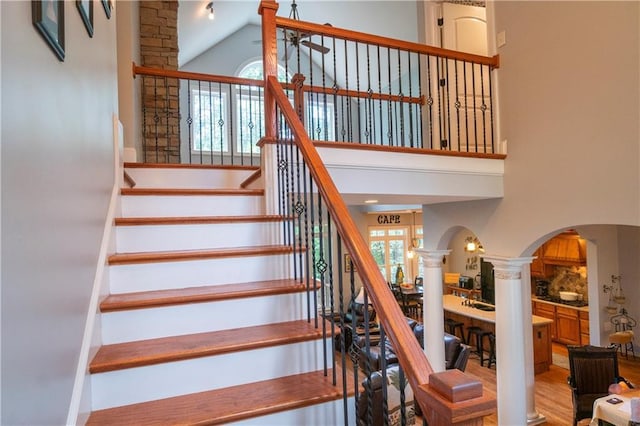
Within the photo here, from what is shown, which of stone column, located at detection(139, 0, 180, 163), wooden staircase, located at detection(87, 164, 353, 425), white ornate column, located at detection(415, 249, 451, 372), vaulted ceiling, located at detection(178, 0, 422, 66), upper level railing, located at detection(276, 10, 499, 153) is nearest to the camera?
wooden staircase, located at detection(87, 164, 353, 425)

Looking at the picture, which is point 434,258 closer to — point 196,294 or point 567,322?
point 196,294

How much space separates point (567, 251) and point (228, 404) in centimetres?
905

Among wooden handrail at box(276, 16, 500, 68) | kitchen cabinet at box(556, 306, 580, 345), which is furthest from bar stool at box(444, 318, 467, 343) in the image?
wooden handrail at box(276, 16, 500, 68)

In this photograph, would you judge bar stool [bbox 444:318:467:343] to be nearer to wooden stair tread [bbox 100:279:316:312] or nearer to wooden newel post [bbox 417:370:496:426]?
wooden stair tread [bbox 100:279:316:312]

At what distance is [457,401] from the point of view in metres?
0.76

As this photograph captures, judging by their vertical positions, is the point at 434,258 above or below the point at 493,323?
above

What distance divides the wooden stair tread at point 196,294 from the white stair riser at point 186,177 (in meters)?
1.65

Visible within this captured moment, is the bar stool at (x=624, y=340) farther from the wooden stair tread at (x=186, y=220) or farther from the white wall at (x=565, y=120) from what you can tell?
the wooden stair tread at (x=186, y=220)

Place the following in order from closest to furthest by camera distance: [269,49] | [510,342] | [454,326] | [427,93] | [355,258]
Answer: [355,258] < [269,49] < [510,342] < [427,93] < [454,326]

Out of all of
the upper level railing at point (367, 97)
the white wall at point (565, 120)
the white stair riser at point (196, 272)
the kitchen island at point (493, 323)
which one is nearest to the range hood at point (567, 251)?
the kitchen island at point (493, 323)

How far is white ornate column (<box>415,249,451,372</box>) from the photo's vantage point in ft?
14.7

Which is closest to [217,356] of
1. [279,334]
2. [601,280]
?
[279,334]

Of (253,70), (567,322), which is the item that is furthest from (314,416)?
(253,70)

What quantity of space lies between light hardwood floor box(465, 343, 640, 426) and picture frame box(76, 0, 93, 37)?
5910 millimetres
